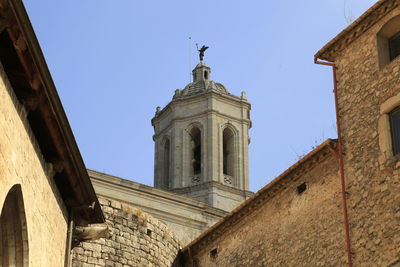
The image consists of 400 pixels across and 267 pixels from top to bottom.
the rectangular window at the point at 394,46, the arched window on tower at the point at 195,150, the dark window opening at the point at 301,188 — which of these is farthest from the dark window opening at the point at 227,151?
the rectangular window at the point at 394,46

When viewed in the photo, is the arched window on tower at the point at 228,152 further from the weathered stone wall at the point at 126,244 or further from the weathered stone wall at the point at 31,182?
the weathered stone wall at the point at 31,182

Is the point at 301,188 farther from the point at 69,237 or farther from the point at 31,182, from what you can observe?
the point at 31,182

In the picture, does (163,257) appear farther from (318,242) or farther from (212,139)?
(212,139)

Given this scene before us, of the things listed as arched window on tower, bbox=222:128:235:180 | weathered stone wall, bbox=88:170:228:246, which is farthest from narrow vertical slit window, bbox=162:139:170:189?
weathered stone wall, bbox=88:170:228:246

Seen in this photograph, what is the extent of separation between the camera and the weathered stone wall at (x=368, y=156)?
535 inches

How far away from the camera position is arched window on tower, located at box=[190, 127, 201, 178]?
40.4 metres

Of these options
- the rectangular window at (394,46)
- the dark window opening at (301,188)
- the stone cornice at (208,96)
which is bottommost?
the dark window opening at (301,188)

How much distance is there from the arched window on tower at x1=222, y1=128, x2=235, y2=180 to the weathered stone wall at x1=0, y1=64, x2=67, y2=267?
27676mm

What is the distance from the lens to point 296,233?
661 inches

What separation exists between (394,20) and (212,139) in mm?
25647

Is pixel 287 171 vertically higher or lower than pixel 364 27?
lower

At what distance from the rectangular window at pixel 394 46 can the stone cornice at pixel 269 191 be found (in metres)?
1.92

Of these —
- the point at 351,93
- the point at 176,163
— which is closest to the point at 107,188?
the point at 176,163

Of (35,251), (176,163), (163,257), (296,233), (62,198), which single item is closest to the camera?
(35,251)
